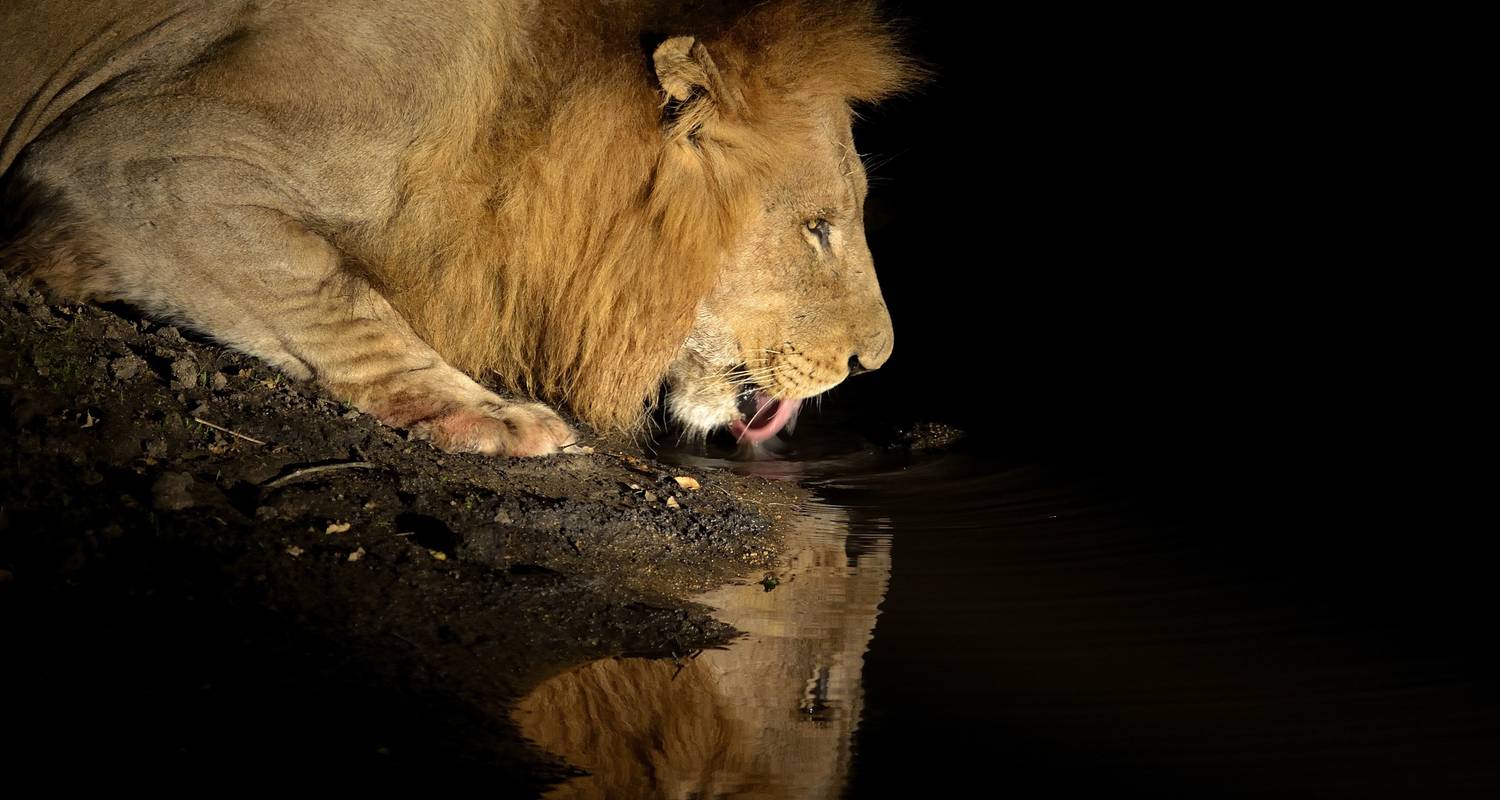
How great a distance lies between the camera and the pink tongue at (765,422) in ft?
11.8

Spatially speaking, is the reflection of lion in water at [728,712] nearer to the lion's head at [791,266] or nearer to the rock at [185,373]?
the lion's head at [791,266]

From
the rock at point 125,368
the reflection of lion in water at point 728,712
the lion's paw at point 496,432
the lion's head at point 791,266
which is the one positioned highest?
the lion's head at point 791,266

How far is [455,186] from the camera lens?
2961 mm

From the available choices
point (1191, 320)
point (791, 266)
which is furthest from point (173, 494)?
point (1191, 320)

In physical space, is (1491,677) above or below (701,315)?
below

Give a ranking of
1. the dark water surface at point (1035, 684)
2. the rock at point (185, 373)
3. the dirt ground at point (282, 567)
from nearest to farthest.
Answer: the dirt ground at point (282, 567)
the dark water surface at point (1035, 684)
the rock at point (185, 373)

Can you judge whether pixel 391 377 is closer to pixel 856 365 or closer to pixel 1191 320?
pixel 856 365

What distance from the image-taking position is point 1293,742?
75.5 inches

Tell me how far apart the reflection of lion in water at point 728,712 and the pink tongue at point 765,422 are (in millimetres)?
1157

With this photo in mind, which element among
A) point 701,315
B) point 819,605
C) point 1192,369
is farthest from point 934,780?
point 1192,369

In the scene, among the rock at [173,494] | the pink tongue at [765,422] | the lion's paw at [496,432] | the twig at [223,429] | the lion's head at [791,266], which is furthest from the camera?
the pink tongue at [765,422]

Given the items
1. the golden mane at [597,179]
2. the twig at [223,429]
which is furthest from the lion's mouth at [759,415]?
the twig at [223,429]

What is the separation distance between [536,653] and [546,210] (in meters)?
1.29

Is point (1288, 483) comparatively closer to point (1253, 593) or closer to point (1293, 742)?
point (1253, 593)
